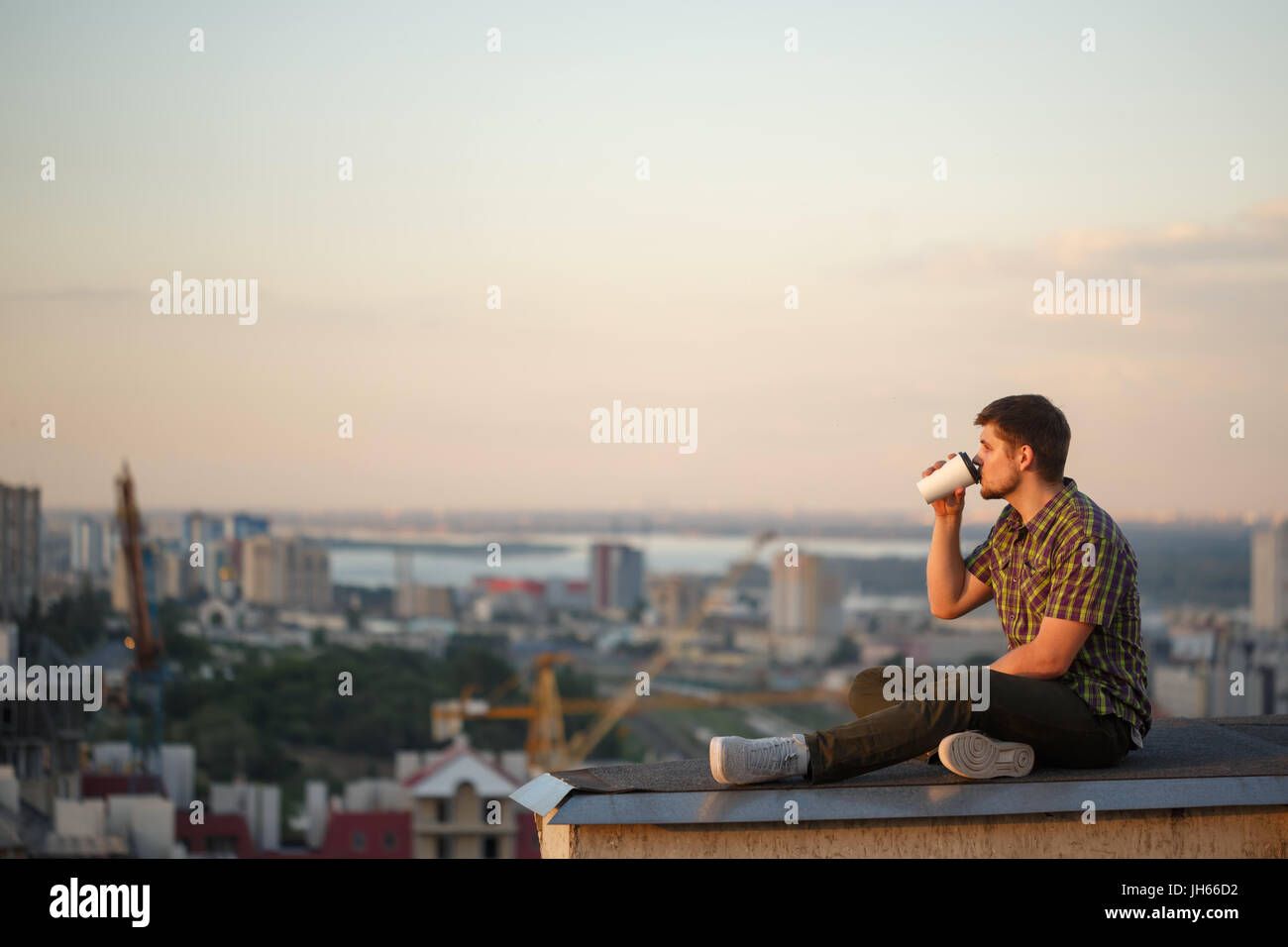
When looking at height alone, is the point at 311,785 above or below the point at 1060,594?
below

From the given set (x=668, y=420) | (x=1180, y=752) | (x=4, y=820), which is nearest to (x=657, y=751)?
(x=4, y=820)

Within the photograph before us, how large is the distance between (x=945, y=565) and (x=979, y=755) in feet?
2.52

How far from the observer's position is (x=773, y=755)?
4.37 metres

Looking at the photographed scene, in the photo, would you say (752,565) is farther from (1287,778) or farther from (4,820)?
(1287,778)

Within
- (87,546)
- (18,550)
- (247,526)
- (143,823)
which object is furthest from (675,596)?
(143,823)

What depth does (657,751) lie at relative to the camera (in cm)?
8456

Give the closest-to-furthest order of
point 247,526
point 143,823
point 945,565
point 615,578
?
point 945,565 → point 143,823 → point 247,526 → point 615,578

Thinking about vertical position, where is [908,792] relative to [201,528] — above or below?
above

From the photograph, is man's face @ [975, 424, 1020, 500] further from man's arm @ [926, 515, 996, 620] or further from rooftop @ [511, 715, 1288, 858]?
rooftop @ [511, 715, 1288, 858]

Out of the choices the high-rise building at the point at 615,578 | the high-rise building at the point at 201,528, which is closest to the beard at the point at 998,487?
the high-rise building at the point at 201,528

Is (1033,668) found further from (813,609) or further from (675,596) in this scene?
(675,596)

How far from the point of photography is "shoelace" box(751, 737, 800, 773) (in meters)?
4.36

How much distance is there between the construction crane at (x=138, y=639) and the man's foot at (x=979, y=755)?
66.4m
